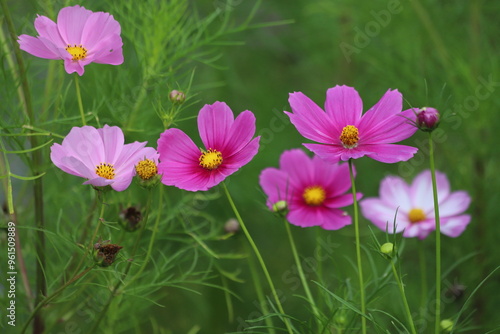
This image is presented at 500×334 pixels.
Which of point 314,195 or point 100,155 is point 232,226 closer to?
point 314,195

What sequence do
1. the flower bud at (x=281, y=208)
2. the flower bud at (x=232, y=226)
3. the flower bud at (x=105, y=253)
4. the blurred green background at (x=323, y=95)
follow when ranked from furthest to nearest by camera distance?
the blurred green background at (x=323, y=95)
the flower bud at (x=232, y=226)
the flower bud at (x=281, y=208)
the flower bud at (x=105, y=253)

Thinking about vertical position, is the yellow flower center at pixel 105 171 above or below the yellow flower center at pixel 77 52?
below

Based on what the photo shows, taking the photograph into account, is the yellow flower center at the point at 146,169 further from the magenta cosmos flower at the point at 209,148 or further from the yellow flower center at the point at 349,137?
the yellow flower center at the point at 349,137

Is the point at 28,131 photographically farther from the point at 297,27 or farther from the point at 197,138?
the point at 297,27

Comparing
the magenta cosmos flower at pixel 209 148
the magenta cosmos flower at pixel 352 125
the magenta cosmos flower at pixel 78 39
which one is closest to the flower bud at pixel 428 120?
the magenta cosmos flower at pixel 352 125

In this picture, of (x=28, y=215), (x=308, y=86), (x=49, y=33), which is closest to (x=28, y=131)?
(x=49, y=33)

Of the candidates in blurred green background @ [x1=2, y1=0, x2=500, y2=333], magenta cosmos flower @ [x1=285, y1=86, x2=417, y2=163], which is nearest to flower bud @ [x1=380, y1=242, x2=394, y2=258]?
magenta cosmos flower @ [x1=285, y1=86, x2=417, y2=163]

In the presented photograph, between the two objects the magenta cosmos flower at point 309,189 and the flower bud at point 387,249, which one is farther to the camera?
the magenta cosmos flower at point 309,189
